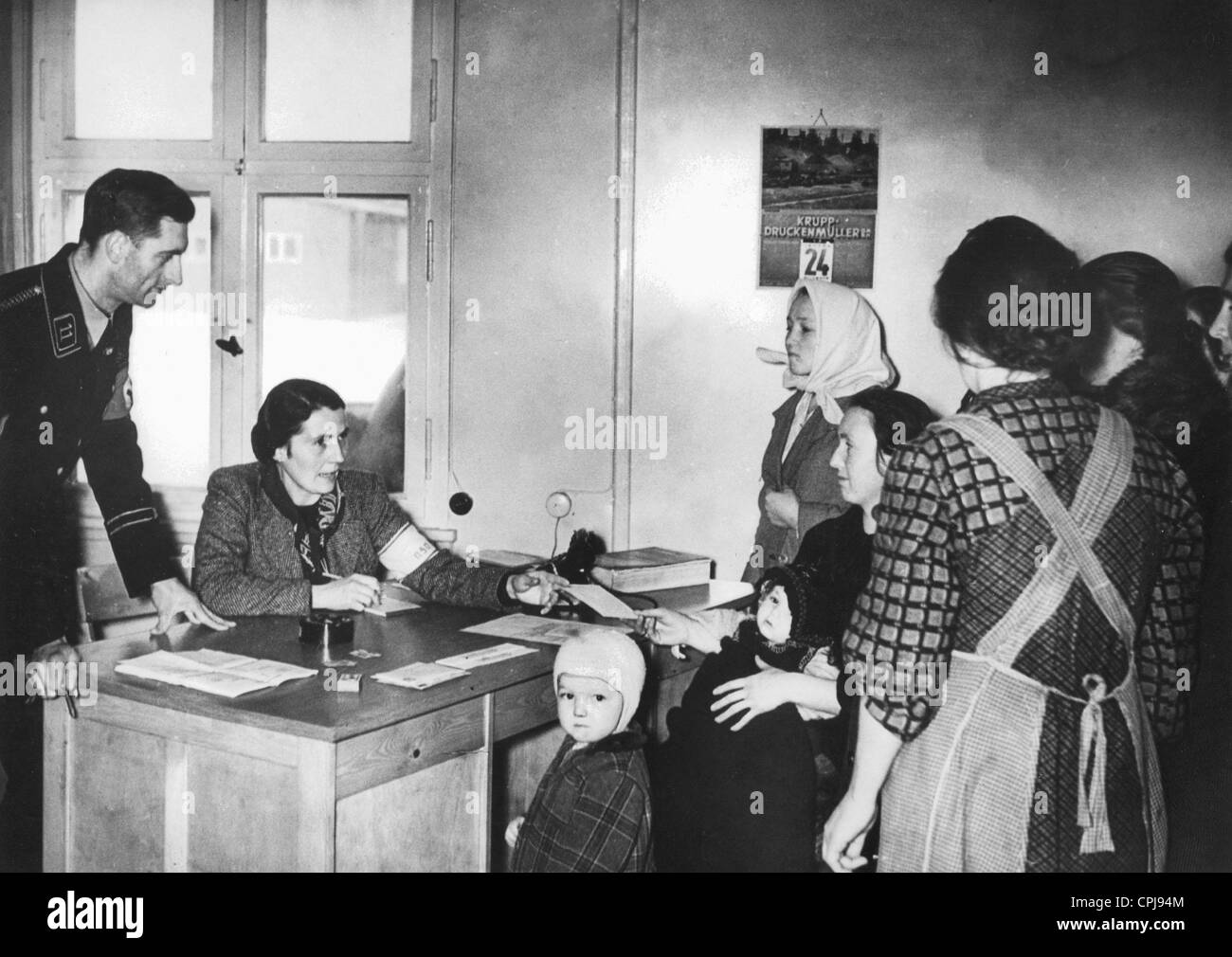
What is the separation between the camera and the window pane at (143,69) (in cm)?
329

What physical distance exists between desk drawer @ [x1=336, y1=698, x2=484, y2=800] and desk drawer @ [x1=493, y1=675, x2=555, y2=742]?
0.18 feet

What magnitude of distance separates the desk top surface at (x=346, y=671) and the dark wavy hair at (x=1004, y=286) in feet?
3.66

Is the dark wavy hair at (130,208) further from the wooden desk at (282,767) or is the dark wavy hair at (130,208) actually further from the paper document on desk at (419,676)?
the paper document on desk at (419,676)

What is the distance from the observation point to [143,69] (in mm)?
3318

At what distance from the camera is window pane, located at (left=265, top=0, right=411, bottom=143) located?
Result: 10.9 ft

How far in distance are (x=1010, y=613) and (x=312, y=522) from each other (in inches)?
71.9

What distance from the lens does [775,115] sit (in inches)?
130

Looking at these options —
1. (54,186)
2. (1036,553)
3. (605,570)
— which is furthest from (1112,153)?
(54,186)

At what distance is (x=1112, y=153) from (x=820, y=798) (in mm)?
2221

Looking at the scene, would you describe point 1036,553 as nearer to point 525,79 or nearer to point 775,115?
point 775,115

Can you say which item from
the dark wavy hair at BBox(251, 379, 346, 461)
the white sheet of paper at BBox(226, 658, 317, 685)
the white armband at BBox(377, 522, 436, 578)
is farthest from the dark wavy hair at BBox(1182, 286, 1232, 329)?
the white sheet of paper at BBox(226, 658, 317, 685)

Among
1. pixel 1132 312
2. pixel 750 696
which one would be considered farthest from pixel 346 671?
pixel 1132 312

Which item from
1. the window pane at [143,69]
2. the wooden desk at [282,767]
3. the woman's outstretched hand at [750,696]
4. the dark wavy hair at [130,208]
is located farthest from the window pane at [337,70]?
the woman's outstretched hand at [750,696]

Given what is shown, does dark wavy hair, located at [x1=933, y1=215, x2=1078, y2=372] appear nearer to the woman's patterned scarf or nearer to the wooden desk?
the wooden desk
